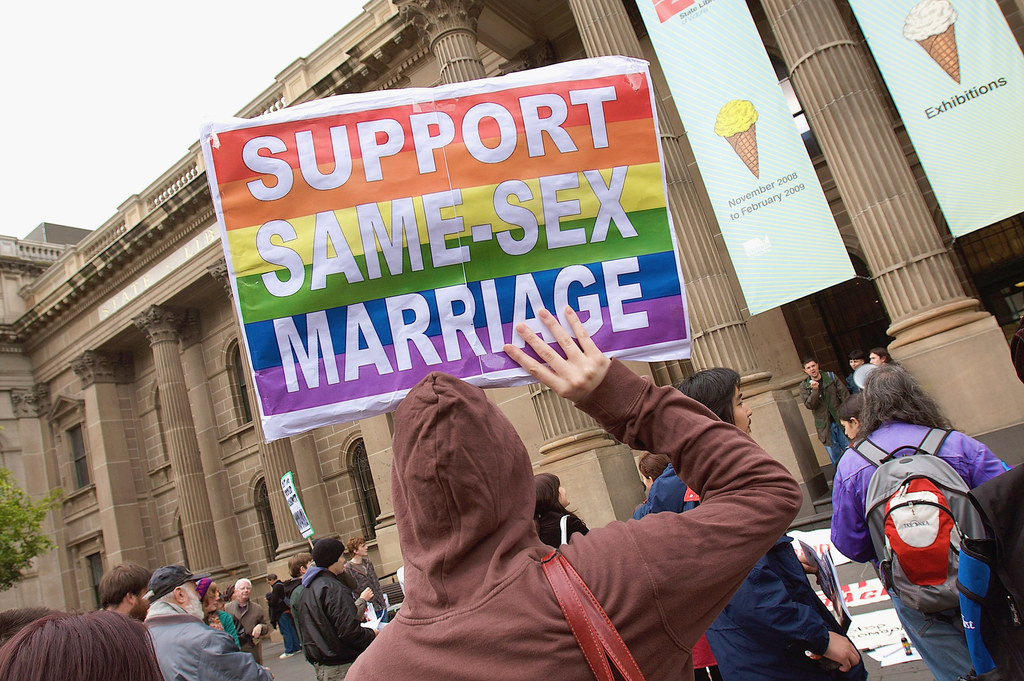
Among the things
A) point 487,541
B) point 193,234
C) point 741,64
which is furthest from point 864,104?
point 193,234

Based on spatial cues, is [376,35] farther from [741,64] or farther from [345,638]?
[345,638]

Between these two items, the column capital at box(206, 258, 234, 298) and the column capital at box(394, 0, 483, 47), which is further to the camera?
the column capital at box(206, 258, 234, 298)

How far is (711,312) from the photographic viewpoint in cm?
1019

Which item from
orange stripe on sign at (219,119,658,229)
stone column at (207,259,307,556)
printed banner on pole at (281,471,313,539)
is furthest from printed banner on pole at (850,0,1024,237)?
stone column at (207,259,307,556)

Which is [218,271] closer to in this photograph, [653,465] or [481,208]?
[653,465]

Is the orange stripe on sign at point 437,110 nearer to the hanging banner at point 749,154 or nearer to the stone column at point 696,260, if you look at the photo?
the hanging banner at point 749,154

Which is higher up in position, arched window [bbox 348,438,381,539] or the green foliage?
the green foliage

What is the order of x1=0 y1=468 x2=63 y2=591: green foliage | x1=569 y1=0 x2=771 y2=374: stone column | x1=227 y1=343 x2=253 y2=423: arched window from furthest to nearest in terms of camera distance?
x1=227 y1=343 x2=253 y2=423: arched window
x1=0 y1=468 x2=63 y2=591: green foliage
x1=569 y1=0 x2=771 y2=374: stone column

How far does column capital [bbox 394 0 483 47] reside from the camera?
496 inches

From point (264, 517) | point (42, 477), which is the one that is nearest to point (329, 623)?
point (264, 517)

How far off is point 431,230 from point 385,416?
1298cm

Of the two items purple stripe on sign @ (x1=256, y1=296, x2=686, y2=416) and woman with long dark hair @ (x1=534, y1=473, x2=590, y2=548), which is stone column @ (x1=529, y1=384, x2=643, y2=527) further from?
purple stripe on sign @ (x1=256, y1=296, x2=686, y2=416)

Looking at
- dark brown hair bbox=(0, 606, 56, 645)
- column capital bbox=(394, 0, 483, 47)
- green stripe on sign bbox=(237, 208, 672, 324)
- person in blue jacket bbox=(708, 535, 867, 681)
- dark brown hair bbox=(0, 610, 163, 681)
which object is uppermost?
column capital bbox=(394, 0, 483, 47)

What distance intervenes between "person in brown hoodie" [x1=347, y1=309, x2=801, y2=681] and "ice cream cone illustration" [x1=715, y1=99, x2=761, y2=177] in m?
8.63
